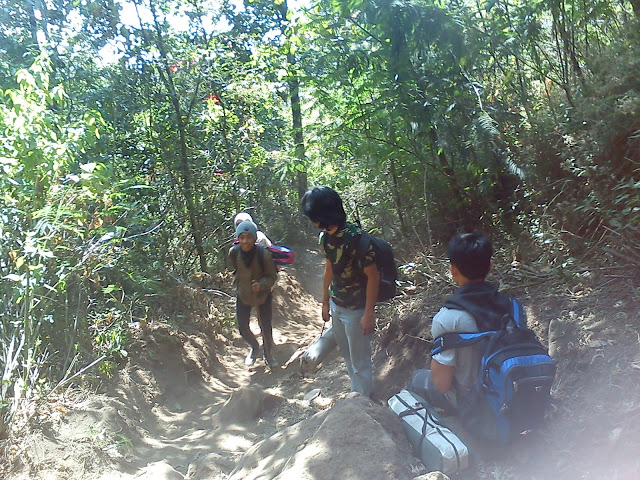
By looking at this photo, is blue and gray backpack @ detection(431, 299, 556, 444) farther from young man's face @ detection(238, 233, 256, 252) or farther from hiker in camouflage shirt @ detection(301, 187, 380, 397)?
young man's face @ detection(238, 233, 256, 252)

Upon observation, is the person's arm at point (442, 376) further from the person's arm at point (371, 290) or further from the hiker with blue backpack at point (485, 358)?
the person's arm at point (371, 290)

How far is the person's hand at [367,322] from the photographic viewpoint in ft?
13.1

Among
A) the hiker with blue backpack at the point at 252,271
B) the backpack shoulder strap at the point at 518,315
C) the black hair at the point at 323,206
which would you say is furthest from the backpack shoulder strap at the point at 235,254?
the backpack shoulder strap at the point at 518,315

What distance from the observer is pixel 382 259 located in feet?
13.3

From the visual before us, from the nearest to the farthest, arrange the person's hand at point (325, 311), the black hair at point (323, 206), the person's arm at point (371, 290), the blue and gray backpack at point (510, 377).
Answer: the blue and gray backpack at point (510, 377)
the black hair at point (323, 206)
the person's arm at point (371, 290)
the person's hand at point (325, 311)

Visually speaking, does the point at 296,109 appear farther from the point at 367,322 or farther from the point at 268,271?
the point at 367,322

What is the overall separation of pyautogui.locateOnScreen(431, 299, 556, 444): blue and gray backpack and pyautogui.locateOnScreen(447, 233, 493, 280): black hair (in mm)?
280

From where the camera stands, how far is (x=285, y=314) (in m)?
9.72

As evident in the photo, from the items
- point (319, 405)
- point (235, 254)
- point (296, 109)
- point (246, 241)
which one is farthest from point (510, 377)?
point (296, 109)

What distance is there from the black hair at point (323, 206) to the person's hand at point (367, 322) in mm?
728

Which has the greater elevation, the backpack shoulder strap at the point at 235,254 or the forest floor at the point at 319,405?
the backpack shoulder strap at the point at 235,254

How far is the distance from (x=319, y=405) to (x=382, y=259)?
2.09 meters

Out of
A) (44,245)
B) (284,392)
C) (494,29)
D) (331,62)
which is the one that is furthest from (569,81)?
(44,245)

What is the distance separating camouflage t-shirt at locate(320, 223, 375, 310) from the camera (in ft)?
13.1
